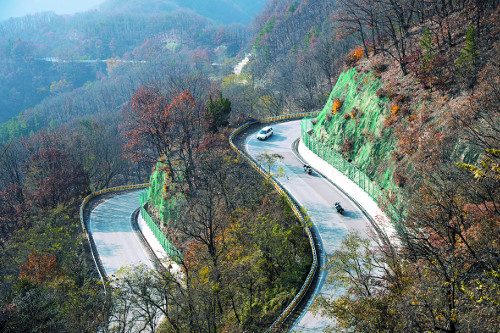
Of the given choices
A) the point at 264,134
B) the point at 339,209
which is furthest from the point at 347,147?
the point at 264,134

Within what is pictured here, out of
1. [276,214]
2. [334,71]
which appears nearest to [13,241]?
[276,214]

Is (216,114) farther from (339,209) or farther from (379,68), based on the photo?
(339,209)

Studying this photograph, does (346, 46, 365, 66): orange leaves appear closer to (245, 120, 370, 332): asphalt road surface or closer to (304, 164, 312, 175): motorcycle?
(245, 120, 370, 332): asphalt road surface

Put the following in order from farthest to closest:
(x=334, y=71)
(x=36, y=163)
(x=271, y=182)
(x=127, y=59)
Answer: (x=127, y=59) → (x=334, y=71) → (x=36, y=163) → (x=271, y=182)

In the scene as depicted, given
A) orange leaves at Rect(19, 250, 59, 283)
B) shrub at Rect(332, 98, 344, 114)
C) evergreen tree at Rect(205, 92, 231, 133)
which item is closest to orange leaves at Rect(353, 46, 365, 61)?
shrub at Rect(332, 98, 344, 114)

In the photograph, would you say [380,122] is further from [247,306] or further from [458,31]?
[247,306]
